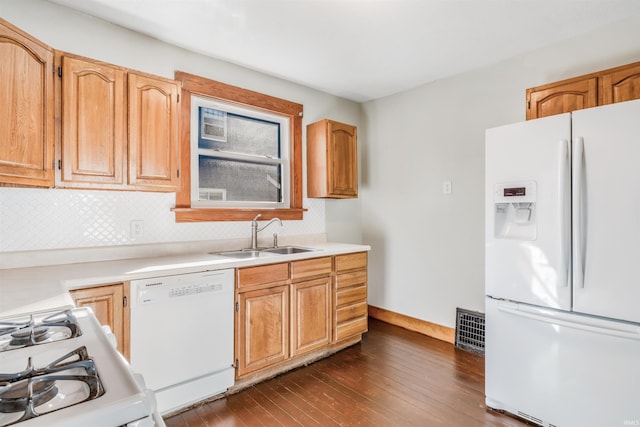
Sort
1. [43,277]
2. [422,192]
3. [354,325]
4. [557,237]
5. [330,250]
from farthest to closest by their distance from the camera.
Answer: [422,192]
[354,325]
[330,250]
[557,237]
[43,277]

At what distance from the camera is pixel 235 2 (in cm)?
204

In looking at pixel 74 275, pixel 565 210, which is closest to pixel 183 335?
pixel 74 275

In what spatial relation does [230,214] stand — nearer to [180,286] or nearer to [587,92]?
[180,286]

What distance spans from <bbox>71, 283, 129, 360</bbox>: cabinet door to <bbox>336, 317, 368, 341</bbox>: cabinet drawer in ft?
5.48

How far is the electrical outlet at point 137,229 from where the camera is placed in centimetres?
233

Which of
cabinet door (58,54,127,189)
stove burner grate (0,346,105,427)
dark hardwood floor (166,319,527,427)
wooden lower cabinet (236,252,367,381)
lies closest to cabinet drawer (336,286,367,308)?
wooden lower cabinet (236,252,367,381)

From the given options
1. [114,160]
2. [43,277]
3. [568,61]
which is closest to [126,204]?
[114,160]

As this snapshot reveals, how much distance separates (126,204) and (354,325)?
2125 millimetres

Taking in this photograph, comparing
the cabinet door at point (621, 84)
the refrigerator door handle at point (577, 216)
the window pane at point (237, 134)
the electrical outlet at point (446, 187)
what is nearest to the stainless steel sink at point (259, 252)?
the window pane at point (237, 134)

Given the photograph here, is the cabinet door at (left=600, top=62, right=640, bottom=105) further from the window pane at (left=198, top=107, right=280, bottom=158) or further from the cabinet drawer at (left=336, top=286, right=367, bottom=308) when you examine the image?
the window pane at (left=198, top=107, right=280, bottom=158)

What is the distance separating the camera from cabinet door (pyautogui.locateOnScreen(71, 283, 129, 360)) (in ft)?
5.48

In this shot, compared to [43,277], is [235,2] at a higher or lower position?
higher

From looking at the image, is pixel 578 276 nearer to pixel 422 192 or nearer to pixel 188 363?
pixel 422 192

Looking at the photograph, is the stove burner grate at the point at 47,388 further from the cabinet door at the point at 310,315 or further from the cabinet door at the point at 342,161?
the cabinet door at the point at 342,161
